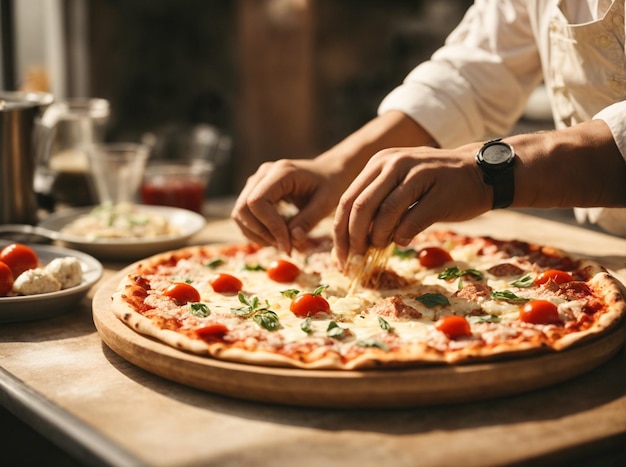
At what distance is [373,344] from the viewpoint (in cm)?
149

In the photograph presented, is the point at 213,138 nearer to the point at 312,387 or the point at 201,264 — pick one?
the point at 201,264

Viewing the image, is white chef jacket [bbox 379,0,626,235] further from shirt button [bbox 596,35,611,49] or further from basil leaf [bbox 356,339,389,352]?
basil leaf [bbox 356,339,389,352]

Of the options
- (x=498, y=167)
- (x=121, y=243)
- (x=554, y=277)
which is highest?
(x=498, y=167)

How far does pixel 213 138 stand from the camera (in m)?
4.38

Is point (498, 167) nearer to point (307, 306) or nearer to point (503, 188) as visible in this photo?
point (503, 188)

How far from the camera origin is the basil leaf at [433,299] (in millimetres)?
1755

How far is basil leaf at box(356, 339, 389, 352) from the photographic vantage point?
148 centimetres

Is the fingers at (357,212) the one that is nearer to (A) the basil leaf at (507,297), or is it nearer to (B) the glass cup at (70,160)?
(A) the basil leaf at (507,297)

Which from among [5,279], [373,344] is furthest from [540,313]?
[5,279]

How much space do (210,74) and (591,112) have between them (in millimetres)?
4525

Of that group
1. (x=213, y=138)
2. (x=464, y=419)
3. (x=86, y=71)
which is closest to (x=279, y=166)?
(x=464, y=419)

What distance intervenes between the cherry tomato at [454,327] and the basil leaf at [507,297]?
233 millimetres

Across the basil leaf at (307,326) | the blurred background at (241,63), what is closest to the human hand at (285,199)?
the basil leaf at (307,326)

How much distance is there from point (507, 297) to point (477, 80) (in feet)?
2.81
